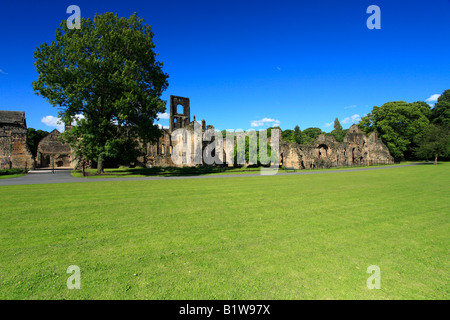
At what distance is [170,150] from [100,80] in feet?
92.7

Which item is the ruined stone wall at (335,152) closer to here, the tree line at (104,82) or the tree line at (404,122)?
the tree line at (404,122)

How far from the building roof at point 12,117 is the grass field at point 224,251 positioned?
128ft

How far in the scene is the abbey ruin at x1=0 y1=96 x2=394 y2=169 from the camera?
33.4 meters

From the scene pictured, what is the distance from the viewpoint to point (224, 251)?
4293 millimetres

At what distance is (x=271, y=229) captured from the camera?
5.58 m

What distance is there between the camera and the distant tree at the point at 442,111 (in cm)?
5368

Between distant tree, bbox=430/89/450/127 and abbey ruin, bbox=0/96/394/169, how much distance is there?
1749cm

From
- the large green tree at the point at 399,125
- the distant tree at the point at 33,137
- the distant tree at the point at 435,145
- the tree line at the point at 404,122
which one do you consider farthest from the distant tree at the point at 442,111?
the distant tree at the point at 33,137

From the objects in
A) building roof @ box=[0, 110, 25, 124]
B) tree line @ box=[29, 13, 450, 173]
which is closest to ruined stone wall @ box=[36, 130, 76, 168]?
building roof @ box=[0, 110, 25, 124]

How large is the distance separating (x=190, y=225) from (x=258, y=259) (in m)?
2.40

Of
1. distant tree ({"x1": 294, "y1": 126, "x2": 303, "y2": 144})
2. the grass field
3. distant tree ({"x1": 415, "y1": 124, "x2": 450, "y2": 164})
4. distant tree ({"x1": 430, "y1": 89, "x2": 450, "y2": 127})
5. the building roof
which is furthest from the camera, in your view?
distant tree ({"x1": 294, "y1": 126, "x2": 303, "y2": 144})

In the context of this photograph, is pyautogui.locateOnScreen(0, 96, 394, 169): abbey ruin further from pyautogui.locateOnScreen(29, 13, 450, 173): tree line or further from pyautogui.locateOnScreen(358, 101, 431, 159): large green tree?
pyautogui.locateOnScreen(29, 13, 450, 173): tree line

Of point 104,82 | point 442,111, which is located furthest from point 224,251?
point 442,111

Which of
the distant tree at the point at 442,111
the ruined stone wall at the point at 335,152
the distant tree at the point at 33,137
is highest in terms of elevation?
the distant tree at the point at 442,111
